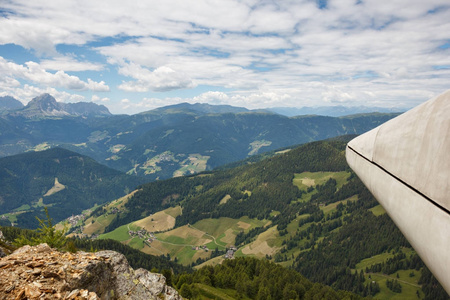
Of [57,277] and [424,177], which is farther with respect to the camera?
[57,277]

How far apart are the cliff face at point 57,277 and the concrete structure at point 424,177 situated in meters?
12.9

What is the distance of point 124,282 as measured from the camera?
22.3 metres

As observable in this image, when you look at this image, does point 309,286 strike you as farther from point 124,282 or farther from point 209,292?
point 124,282

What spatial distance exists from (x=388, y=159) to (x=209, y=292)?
113748 mm

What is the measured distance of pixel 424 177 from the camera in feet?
10.8

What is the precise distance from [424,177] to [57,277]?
15790 mm

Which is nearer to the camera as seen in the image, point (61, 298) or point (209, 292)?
point (61, 298)

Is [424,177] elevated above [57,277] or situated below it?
above

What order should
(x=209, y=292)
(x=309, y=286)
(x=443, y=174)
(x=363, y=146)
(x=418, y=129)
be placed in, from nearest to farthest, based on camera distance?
(x=443, y=174) < (x=418, y=129) < (x=363, y=146) < (x=209, y=292) < (x=309, y=286)

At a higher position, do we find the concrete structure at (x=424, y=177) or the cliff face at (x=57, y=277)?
the concrete structure at (x=424, y=177)

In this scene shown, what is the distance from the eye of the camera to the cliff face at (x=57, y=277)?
11.0 m

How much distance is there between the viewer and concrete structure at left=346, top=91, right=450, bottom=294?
2855mm

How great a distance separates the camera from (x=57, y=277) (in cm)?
1240

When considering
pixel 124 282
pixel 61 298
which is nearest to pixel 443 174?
pixel 61 298
